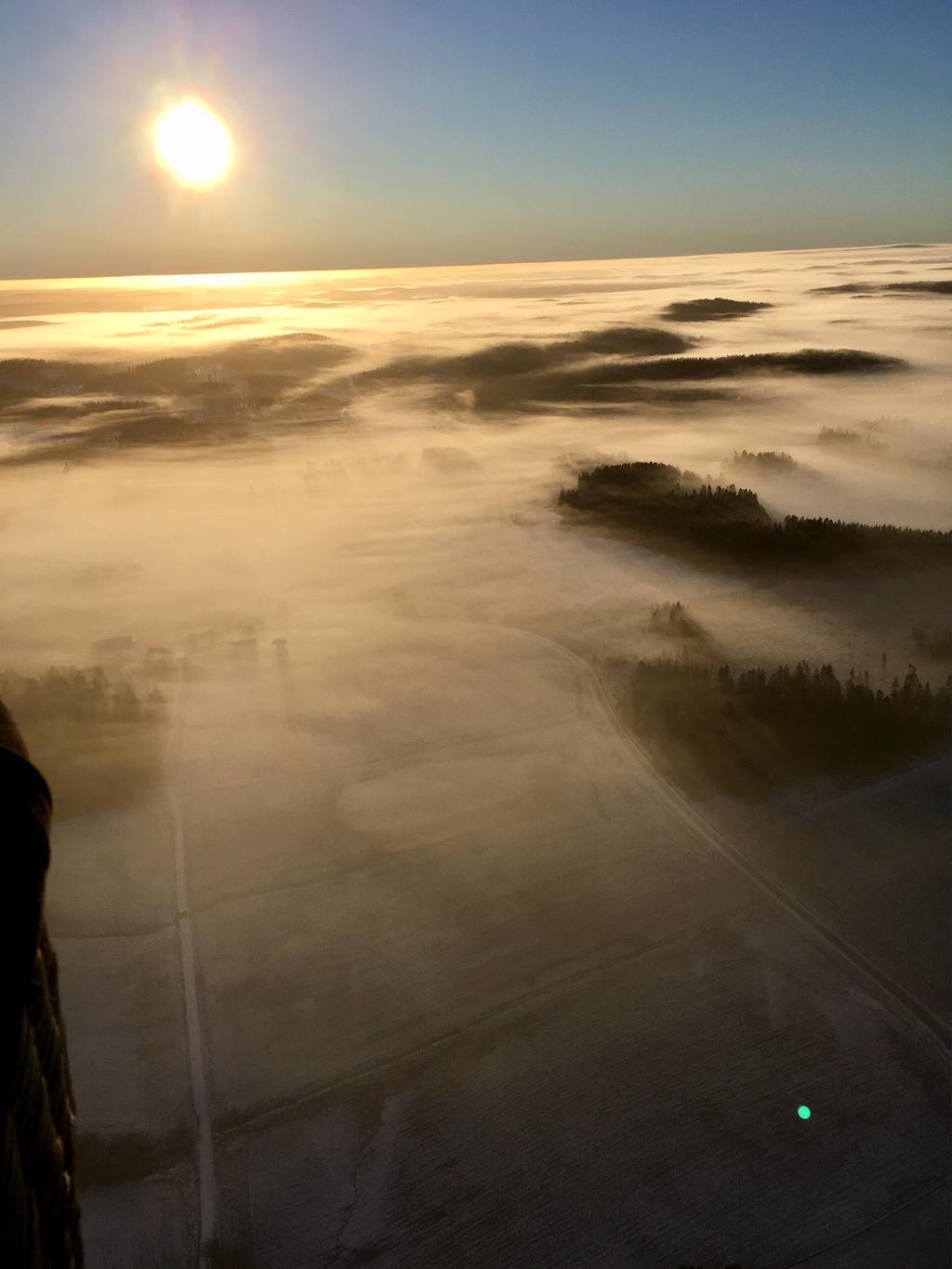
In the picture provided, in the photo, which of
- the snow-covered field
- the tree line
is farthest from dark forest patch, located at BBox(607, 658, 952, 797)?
the tree line

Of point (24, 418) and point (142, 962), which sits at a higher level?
point (24, 418)

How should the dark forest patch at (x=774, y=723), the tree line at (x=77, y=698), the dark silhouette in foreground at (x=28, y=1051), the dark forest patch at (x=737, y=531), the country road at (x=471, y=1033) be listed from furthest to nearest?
the dark forest patch at (x=737, y=531) → the tree line at (x=77, y=698) → the dark forest patch at (x=774, y=723) → the country road at (x=471, y=1033) → the dark silhouette in foreground at (x=28, y=1051)

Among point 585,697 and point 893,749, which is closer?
point 893,749

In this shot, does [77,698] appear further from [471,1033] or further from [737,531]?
[737,531]

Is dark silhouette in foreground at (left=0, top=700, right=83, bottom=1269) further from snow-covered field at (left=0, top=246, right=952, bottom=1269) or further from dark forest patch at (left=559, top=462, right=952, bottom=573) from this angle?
dark forest patch at (left=559, top=462, right=952, bottom=573)

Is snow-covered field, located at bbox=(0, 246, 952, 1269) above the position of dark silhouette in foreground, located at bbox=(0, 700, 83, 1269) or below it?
below

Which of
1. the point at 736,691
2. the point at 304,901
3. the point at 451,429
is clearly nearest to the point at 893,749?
the point at 736,691

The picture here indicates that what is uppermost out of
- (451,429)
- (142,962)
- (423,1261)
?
(451,429)

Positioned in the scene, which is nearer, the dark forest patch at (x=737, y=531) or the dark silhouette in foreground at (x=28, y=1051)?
the dark silhouette in foreground at (x=28, y=1051)

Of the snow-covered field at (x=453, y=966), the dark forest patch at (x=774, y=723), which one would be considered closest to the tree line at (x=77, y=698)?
the snow-covered field at (x=453, y=966)

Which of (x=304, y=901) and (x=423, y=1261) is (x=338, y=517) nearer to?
(x=304, y=901)

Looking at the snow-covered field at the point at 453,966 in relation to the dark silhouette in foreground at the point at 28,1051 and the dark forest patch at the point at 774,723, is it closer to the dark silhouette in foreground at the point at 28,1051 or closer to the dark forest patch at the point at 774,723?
the dark forest patch at the point at 774,723
